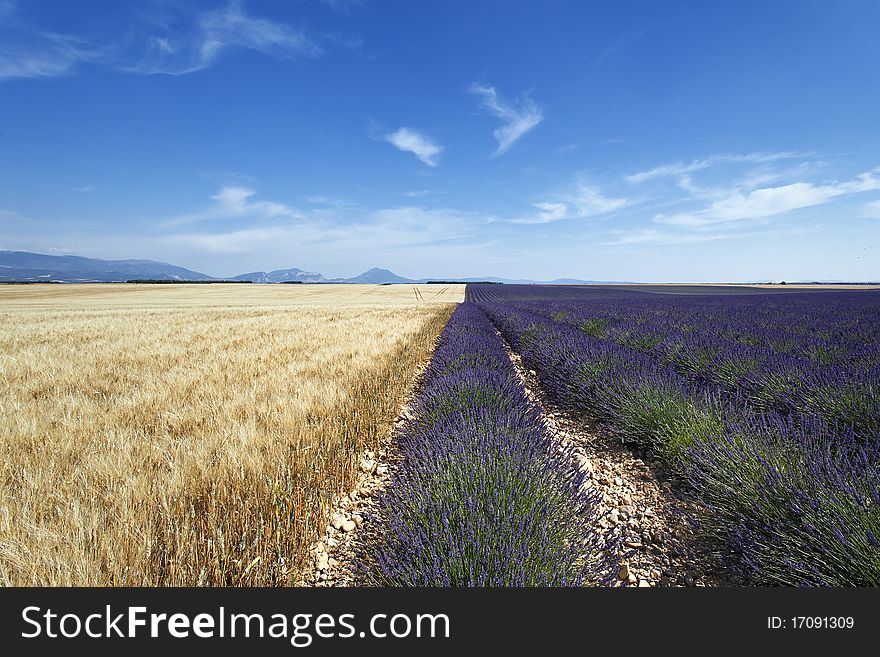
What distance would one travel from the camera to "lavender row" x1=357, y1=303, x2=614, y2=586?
4.34 feet

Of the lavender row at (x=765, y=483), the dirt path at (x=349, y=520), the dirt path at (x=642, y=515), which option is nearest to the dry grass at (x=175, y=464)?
the dirt path at (x=349, y=520)

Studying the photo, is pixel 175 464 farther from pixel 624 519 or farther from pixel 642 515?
pixel 642 515

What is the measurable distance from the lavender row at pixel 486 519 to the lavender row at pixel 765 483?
0.70 meters

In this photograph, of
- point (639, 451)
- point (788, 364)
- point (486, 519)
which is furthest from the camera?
point (788, 364)

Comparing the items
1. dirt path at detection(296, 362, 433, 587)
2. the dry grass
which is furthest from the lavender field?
the dry grass

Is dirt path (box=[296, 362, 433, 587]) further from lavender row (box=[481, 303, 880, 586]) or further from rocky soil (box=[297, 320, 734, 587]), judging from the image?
lavender row (box=[481, 303, 880, 586])

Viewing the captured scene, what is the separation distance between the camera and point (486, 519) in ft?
4.94

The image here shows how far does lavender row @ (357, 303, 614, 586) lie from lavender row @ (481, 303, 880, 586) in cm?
70

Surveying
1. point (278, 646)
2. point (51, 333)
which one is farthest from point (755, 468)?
point (51, 333)

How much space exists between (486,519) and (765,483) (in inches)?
64.8

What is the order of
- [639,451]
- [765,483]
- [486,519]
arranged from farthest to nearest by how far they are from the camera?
[639,451]
[765,483]
[486,519]

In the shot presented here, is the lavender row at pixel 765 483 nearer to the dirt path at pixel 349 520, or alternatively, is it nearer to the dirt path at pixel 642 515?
the dirt path at pixel 642 515

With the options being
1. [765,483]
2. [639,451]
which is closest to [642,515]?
[765,483]

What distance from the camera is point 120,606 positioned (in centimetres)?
125
